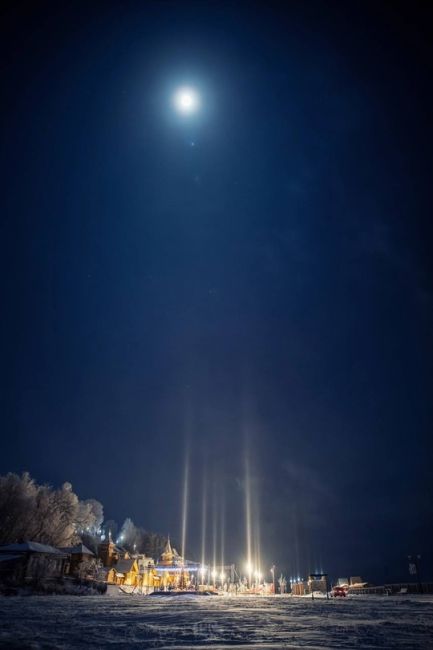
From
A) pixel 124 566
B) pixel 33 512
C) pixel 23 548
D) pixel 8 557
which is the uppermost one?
pixel 33 512

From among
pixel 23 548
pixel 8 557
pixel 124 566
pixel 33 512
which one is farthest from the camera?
pixel 124 566

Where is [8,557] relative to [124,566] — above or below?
above

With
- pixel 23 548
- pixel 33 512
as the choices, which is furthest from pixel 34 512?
pixel 23 548

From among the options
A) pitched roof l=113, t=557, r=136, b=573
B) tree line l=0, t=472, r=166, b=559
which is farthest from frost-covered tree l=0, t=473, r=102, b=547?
pitched roof l=113, t=557, r=136, b=573

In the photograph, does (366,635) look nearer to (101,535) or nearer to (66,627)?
(66,627)

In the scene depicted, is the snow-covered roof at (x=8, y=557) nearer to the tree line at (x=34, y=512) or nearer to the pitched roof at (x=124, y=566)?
the tree line at (x=34, y=512)

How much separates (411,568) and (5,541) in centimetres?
6064

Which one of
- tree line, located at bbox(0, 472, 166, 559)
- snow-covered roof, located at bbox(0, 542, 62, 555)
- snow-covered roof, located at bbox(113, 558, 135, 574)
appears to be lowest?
snow-covered roof, located at bbox(113, 558, 135, 574)

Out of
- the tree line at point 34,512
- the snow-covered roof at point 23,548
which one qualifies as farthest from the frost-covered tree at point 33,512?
the snow-covered roof at point 23,548

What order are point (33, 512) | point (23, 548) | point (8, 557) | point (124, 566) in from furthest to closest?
point (124, 566) → point (33, 512) → point (23, 548) → point (8, 557)

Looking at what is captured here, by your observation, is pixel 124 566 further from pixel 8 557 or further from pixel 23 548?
pixel 8 557

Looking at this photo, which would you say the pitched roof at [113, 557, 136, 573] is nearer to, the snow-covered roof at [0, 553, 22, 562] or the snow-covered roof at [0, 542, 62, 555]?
the snow-covered roof at [0, 542, 62, 555]

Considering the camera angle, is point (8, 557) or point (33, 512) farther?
point (33, 512)

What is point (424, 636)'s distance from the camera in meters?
9.29
